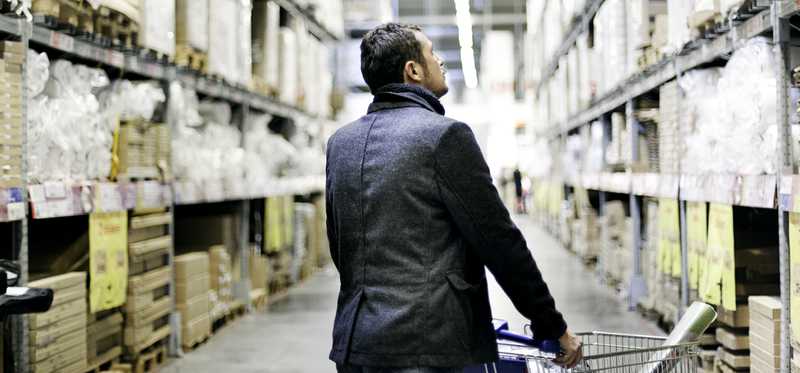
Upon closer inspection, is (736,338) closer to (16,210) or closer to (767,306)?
(767,306)

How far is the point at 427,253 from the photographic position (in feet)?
5.82

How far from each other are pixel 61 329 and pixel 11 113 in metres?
1.10

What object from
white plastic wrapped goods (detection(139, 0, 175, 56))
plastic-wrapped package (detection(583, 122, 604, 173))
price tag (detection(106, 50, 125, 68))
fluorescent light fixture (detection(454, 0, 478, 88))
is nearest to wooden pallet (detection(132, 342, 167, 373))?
price tag (detection(106, 50, 125, 68))

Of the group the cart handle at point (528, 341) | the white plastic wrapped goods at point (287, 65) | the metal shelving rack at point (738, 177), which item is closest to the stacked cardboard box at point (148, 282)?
the cart handle at point (528, 341)

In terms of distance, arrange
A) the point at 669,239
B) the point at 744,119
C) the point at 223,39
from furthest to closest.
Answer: the point at 223,39 < the point at 669,239 < the point at 744,119

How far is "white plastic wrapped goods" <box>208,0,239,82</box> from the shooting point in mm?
5680

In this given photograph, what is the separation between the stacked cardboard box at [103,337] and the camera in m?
4.07

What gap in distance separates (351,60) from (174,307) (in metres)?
16.4

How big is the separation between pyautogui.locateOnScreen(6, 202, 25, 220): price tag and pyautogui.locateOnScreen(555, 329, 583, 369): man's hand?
2.44 meters

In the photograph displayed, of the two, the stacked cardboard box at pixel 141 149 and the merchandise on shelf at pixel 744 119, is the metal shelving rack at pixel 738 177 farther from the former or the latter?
the stacked cardboard box at pixel 141 149

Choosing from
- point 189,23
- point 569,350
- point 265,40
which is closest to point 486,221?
point 569,350

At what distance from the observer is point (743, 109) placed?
129 inches

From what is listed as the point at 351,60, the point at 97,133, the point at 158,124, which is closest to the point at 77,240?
the point at 97,133

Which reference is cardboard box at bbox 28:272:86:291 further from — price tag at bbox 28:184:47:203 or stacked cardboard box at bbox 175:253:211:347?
stacked cardboard box at bbox 175:253:211:347
